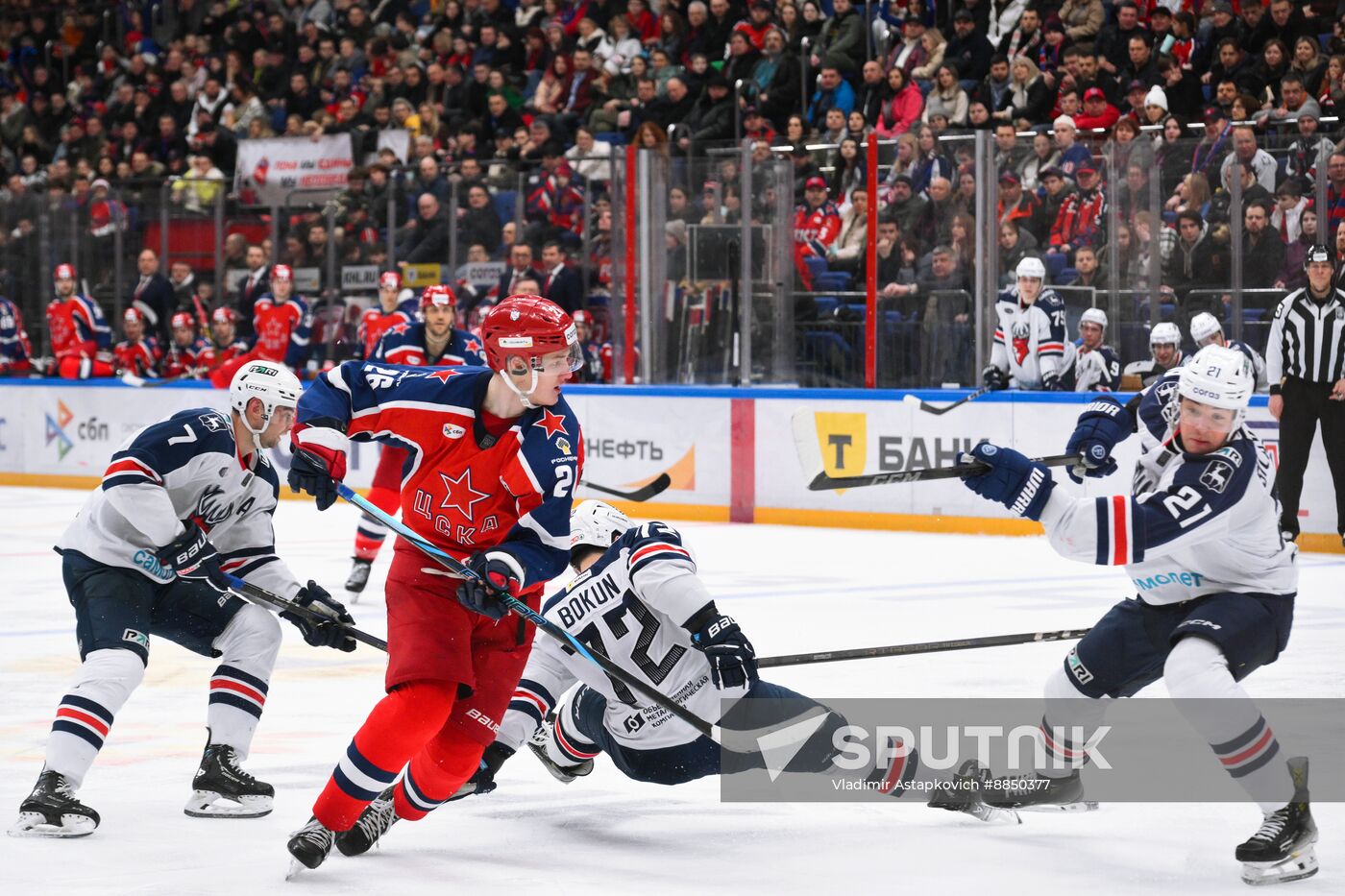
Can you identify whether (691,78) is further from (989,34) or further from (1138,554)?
(1138,554)

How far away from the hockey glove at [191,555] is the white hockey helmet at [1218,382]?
2.11 m

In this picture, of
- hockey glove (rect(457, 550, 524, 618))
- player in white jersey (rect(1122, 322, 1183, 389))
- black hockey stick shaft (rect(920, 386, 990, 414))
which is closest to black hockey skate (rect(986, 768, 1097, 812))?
hockey glove (rect(457, 550, 524, 618))

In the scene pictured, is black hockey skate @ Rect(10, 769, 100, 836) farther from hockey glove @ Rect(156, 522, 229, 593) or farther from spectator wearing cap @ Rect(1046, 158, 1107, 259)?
spectator wearing cap @ Rect(1046, 158, 1107, 259)

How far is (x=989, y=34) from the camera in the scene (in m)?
12.7

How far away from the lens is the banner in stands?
48.1 feet

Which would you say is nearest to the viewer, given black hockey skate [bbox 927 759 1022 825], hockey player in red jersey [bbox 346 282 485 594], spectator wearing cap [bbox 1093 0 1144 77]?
black hockey skate [bbox 927 759 1022 825]

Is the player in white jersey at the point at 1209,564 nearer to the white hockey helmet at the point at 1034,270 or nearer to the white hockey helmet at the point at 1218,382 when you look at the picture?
the white hockey helmet at the point at 1218,382

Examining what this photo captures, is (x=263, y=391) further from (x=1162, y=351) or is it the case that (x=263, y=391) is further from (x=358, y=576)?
(x=1162, y=351)

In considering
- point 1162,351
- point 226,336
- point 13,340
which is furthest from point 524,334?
point 13,340

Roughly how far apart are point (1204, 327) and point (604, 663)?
6.26m

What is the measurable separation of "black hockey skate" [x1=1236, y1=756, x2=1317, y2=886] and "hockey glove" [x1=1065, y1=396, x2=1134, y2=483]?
148 centimetres

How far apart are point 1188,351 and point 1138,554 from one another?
6247 millimetres

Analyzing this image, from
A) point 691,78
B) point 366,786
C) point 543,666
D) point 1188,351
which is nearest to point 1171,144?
point 1188,351

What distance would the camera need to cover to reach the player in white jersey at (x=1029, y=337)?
33.2 feet
